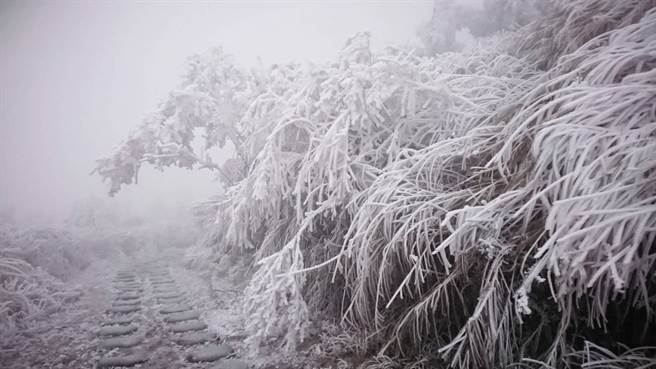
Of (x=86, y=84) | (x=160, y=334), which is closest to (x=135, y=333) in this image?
(x=160, y=334)

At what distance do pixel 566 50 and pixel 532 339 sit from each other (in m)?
2.26

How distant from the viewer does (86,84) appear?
16.5 m

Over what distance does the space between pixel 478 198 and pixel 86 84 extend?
70.0 ft

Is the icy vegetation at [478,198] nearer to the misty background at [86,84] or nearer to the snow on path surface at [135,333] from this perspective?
the snow on path surface at [135,333]

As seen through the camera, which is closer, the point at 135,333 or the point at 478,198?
the point at 478,198

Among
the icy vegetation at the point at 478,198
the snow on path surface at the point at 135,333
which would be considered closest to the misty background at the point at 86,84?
the icy vegetation at the point at 478,198

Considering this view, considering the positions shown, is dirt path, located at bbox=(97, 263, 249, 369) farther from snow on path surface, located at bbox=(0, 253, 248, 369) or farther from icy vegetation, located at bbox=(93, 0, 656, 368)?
icy vegetation, located at bbox=(93, 0, 656, 368)

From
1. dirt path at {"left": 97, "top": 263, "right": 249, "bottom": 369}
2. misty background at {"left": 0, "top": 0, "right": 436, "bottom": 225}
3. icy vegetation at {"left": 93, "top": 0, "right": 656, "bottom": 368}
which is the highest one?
misty background at {"left": 0, "top": 0, "right": 436, "bottom": 225}

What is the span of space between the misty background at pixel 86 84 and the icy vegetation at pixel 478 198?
98cm

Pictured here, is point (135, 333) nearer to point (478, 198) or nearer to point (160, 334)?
point (160, 334)

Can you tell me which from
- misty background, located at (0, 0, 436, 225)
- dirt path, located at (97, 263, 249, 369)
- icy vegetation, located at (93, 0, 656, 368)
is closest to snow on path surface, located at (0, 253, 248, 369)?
dirt path, located at (97, 263, 249, 369)

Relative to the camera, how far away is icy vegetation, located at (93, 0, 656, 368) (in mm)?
1384

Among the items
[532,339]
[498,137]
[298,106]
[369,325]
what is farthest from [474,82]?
[369,325]

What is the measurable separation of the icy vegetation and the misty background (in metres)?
0.98
